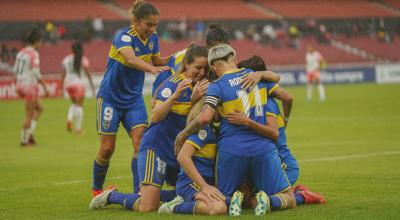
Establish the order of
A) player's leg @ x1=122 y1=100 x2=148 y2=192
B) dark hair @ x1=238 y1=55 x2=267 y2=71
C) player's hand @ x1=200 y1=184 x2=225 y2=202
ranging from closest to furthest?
player's hand @ x1=200 y1=184 x2=225 y2=202 → dark hair @ x1=238 y1=55 x2=267 y2=71 → player's leg @ x1=122 y1=100 x2=148 y2=192

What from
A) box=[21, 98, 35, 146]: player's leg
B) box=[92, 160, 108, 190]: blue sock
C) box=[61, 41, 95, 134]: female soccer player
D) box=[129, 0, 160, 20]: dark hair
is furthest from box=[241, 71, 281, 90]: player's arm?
box=[61, 41, 95, 134]: female soccer player

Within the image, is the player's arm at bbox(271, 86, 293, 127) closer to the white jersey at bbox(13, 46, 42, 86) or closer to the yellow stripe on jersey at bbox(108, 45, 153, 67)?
the yellow stripe on jersey at bbox(108, 45, 153, 67)

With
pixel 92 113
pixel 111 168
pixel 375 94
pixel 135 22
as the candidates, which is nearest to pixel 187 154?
pixel 135 22

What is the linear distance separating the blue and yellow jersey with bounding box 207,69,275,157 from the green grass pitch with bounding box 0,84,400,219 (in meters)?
0.72

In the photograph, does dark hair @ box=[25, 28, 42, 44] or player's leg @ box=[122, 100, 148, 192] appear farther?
dark hair @ box=[25, 28, 42, 44]

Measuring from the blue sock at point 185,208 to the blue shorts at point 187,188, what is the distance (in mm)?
101

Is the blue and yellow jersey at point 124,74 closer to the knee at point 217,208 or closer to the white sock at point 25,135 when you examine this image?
the knee at point 217,208

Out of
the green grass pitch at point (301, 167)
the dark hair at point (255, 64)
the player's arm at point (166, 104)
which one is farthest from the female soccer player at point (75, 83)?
the player's arm at point (166, 104)

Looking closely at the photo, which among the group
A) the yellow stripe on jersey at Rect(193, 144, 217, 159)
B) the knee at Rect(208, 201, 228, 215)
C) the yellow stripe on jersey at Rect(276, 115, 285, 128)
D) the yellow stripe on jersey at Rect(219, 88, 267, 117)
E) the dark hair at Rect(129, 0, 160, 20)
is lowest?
the knee at Rect(208, 201, 228, 215)

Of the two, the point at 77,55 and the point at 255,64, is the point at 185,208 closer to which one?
the point at 255,64

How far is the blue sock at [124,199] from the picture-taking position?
359 inches

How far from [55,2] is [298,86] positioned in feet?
52.6

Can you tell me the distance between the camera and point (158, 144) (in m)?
9.22

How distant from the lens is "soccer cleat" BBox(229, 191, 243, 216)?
27.1 ft
